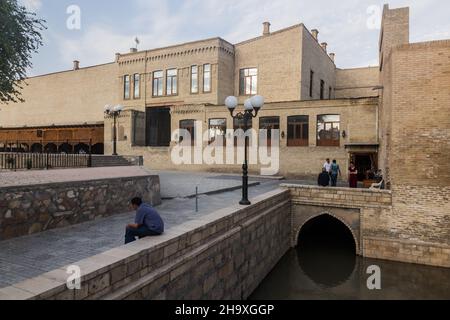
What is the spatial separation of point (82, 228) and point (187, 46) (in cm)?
2369

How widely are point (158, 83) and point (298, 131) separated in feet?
47.5

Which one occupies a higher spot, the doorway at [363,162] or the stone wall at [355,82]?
the stone wall at [355,82]

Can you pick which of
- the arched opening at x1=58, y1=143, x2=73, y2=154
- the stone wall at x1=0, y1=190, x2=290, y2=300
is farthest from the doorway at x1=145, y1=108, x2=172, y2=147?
the stone wall at x1=0, y1=190, x2=290, y2=300

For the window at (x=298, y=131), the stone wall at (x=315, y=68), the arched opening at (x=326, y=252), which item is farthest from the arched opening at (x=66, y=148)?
the arched opening at (x=326, y=252)

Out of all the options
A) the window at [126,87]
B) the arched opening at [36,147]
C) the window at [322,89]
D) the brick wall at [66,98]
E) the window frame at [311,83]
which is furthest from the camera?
the brick wall at [66,98]

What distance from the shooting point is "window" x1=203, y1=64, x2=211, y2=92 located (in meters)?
27.8

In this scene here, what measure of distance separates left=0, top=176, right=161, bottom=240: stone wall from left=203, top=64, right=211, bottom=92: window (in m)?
18.6

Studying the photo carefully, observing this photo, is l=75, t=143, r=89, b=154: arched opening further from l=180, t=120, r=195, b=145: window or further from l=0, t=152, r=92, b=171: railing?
l=0, t=152, r=92, b=171: railing

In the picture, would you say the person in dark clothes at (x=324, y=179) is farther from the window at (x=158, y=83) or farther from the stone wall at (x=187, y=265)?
the window at (x=158, y=83)

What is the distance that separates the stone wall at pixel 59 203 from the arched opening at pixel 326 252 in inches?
309

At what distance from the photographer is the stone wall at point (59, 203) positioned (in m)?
6.99

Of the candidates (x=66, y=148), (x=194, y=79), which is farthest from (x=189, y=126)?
(x=66, y=148)

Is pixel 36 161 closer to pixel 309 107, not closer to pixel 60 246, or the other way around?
pixel 60 246
